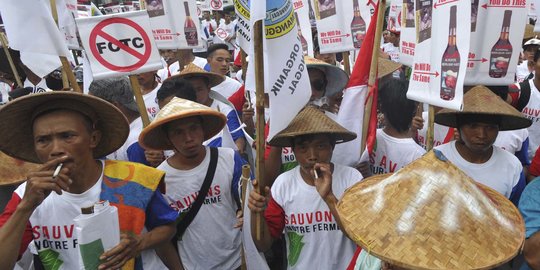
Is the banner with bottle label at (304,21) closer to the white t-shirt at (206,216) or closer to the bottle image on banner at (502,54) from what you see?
the bottle image on banner at (502,54)

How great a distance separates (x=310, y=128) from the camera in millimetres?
2572

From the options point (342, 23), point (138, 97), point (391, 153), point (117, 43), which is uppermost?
point (117, 43)

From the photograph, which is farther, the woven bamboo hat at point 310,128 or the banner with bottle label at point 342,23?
the banner with bottle label at point 342,23

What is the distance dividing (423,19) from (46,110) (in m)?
2.20

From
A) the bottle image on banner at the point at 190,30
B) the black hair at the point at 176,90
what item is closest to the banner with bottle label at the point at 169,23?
the bottle image on banner at the point at 190,30

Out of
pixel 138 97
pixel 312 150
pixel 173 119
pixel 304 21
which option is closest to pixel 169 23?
pixel 304 21

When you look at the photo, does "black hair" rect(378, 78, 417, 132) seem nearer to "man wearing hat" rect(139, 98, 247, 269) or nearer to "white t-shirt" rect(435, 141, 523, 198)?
"white t-shirt" rect(435, 141, 523, 198)

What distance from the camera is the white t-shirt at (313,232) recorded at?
2.50 m

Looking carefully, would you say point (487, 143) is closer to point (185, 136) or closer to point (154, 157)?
point (185, 136)

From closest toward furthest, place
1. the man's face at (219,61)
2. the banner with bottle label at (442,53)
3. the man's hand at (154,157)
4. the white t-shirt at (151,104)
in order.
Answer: the banner with bottle label at (442,53), the man's hand at (154,157), the white t-shirt at (151,104), the man's face at (219,61)

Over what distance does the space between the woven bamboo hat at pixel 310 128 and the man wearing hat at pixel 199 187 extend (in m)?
0.42

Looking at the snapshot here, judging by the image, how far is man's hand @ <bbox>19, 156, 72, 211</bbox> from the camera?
1.77 meters

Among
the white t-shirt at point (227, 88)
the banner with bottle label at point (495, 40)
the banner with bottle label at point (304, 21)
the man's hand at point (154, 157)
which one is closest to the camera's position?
the banner with bottle label at point (495, 40)

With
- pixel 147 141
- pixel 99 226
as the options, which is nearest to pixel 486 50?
pixel 147 141
